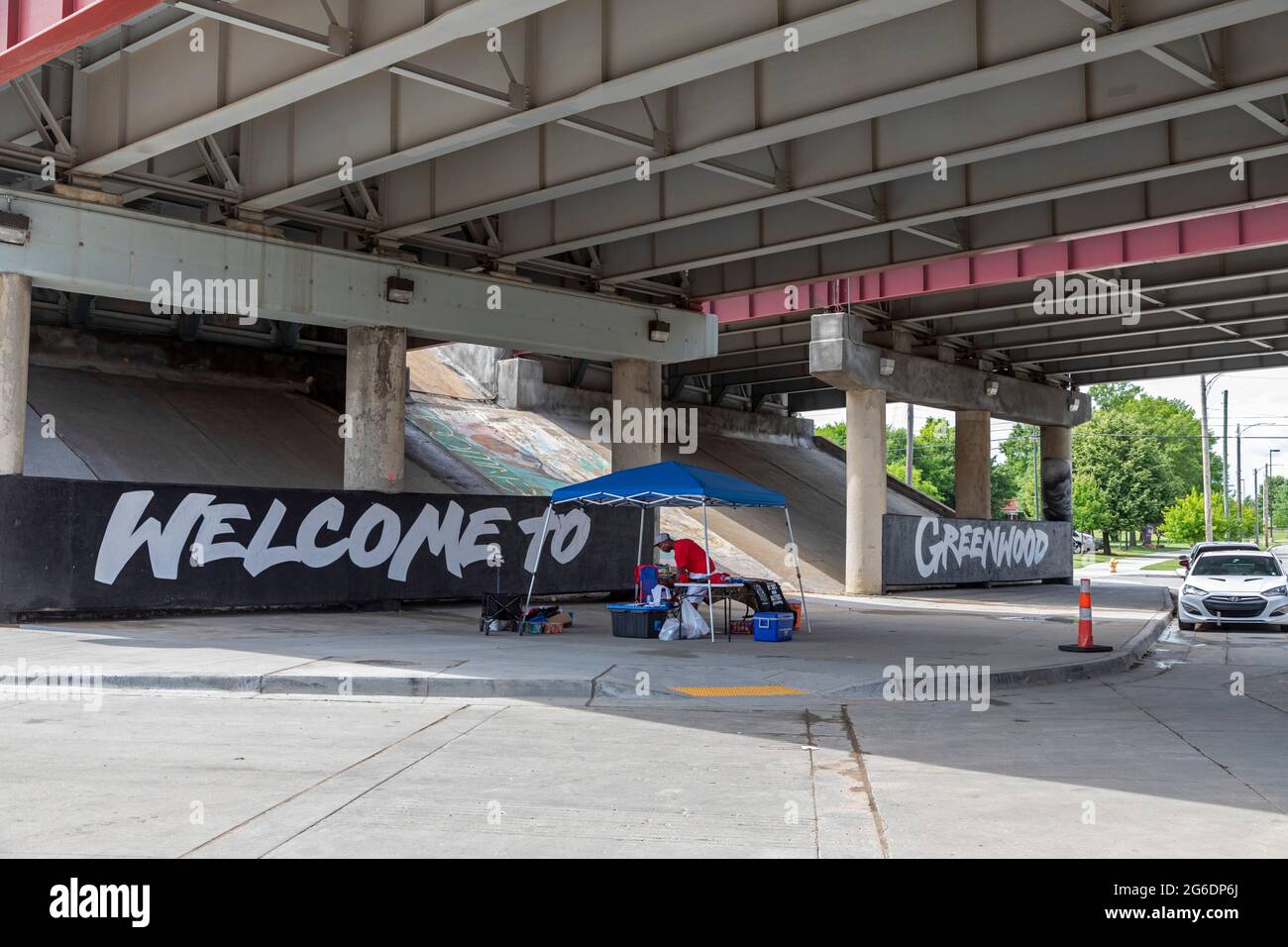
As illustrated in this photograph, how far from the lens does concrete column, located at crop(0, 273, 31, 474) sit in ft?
63.1

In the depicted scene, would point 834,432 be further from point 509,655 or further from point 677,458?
point 509,655

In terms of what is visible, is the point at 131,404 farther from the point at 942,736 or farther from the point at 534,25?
the point at 942,736

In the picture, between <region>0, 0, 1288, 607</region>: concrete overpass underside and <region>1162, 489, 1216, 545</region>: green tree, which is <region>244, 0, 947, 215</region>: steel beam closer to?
<region>0, 0, 1288, 607</region>: concrete overpass underside

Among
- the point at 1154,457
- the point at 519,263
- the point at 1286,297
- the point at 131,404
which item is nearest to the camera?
the point at 519,263

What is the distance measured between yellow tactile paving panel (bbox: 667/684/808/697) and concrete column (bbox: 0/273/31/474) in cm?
1246

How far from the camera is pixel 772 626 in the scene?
18.2 m

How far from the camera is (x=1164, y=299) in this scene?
1284 inches

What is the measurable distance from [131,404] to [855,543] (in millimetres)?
19232

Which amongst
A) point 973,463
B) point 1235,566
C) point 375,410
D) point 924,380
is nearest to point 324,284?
point 375,410

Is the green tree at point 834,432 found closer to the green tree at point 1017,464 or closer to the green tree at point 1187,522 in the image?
the green tree at point 1017,464

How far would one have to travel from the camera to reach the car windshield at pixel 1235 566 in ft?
78.8

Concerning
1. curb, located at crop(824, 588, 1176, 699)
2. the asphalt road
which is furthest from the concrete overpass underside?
the asphalt road
